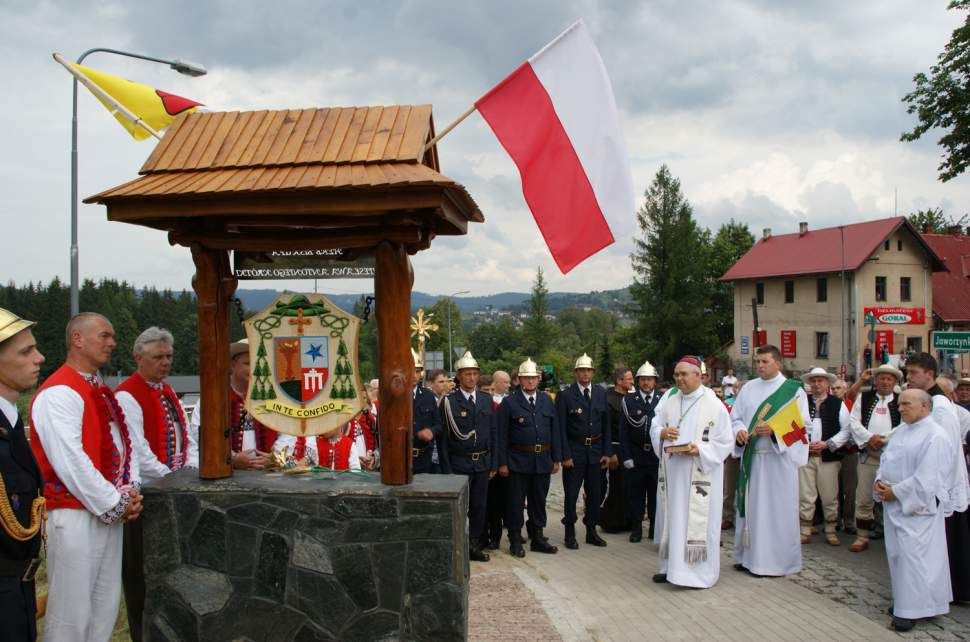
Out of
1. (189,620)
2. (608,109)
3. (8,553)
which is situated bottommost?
(189,620)

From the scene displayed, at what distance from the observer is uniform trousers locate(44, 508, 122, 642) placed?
402cm

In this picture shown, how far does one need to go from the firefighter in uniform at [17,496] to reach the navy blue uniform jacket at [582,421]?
6.14 metres

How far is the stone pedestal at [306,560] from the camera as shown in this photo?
13.8 ft

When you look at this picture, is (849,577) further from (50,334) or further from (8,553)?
(50,334)

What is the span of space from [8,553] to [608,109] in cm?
393

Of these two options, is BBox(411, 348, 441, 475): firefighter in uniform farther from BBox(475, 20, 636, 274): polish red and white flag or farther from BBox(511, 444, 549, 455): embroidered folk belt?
BBox(475, 20, 636, 274): polish red and white flag

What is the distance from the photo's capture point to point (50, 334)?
55969mm

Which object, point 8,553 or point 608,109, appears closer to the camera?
point 8,553

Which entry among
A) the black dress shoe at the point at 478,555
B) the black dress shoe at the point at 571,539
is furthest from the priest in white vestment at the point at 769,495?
the black dress shoe at the point at 478,555

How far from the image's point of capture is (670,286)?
5253 centimetres

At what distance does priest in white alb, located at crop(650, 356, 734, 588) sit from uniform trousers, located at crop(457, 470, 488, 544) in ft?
6.35

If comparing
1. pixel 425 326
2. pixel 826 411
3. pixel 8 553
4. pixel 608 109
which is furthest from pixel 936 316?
pixel 8 553

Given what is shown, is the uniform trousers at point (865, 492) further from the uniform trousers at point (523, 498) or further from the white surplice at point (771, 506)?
the uniform trousers at point (523, 498)

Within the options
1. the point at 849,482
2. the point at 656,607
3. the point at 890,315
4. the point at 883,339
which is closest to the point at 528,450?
the point at 656,607
